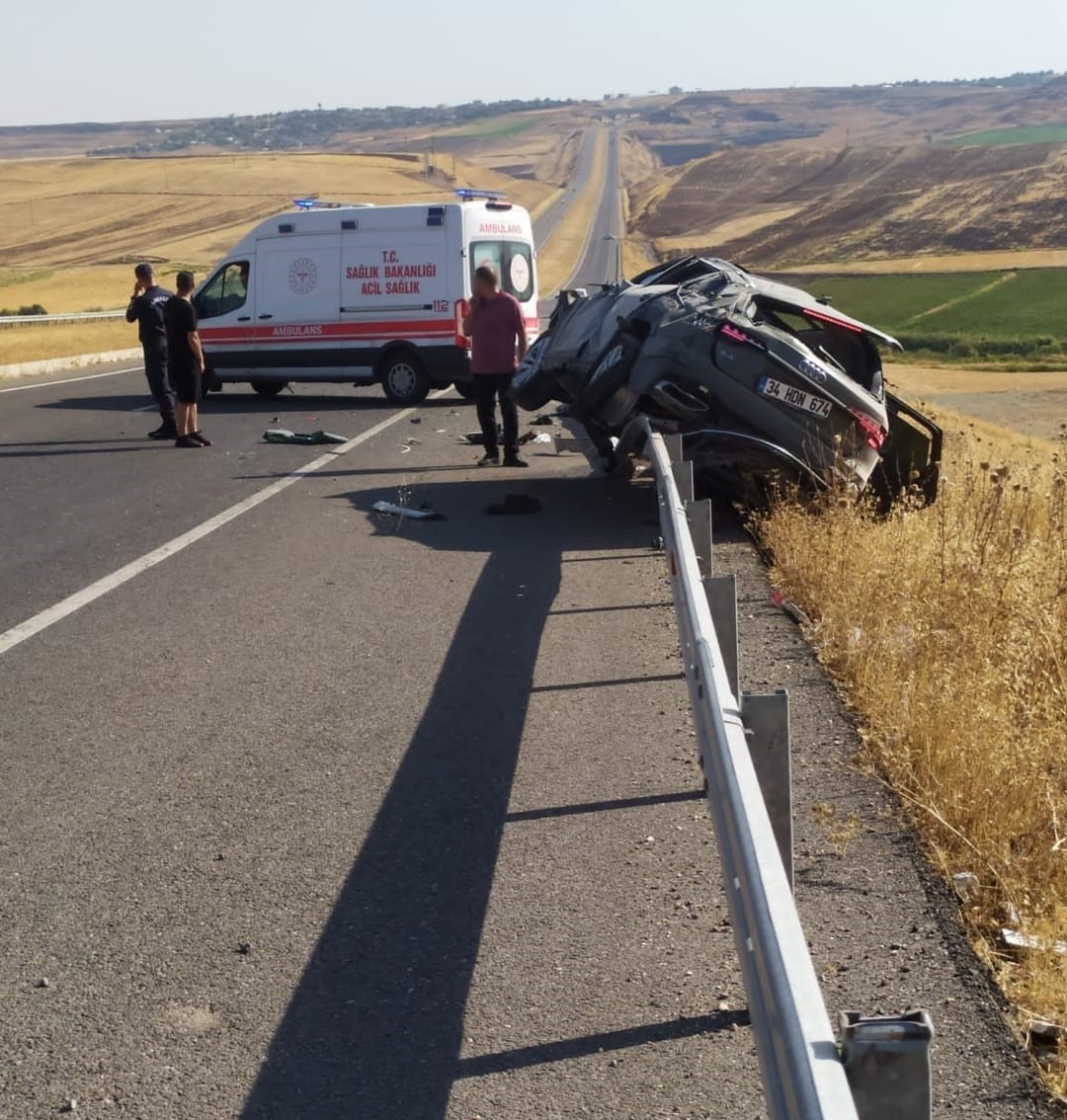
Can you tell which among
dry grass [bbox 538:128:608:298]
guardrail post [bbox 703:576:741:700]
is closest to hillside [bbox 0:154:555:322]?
dry grass [bbox 538:128:608:298]

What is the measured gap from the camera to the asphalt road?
3.66 m

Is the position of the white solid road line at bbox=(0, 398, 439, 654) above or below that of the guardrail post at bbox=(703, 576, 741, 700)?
below

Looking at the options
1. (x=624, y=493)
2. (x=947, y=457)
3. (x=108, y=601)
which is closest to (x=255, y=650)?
(x=108, y=601)

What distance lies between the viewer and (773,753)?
4125 mm

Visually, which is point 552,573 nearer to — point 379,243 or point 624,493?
point 624,493

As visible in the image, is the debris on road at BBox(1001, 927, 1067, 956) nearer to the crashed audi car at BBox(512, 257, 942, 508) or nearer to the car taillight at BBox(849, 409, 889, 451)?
the crashed audi car at BBox(512, 257, 942, 508)

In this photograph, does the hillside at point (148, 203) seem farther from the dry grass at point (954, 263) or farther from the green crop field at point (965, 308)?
the dry grass at point (954, 263)

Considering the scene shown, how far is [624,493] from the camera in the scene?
523 inches

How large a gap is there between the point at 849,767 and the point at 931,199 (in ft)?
344

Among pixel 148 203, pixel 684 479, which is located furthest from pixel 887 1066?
pixel 148 203

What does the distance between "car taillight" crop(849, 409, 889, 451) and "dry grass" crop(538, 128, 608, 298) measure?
4794 centimetres

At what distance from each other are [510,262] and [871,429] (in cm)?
1111

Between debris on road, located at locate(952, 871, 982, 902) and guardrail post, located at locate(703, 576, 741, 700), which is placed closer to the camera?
debris on road, located at locate(952, 871, 982, 902)

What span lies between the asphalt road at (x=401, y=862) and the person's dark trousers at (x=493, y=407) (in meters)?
4.65
